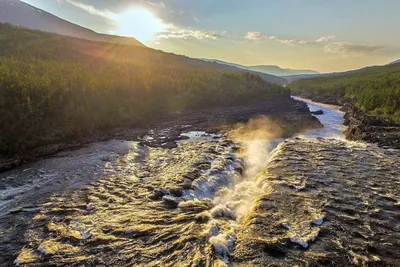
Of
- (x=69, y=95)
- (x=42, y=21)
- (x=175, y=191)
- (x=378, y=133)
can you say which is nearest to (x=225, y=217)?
(x=175, y=191)

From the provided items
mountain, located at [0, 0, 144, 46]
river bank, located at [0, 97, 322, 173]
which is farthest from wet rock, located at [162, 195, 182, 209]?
mountain, located at [0, 0, 144, 46]

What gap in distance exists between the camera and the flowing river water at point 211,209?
1033 centimetres

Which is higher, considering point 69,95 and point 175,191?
point 69,95

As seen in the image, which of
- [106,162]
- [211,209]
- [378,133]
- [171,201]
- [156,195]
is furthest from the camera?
[378,133]

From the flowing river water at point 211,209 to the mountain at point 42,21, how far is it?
158 meters

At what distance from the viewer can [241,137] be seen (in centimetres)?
3095

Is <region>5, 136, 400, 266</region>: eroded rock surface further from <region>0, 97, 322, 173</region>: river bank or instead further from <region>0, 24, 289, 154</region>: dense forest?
<region>0, 24, 289, 154</region>: dense forest

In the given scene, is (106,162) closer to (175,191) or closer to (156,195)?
(156,195)

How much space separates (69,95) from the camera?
3061 centimetres

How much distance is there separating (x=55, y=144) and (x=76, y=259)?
54.5 ft

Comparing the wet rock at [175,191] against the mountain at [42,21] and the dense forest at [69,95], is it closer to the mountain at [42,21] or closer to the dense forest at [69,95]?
the dense forest at [69,95]

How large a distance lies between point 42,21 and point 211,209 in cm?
19396

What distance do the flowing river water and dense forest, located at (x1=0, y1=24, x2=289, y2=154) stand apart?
460 cm

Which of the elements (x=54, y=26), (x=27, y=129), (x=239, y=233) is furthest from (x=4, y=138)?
(x=54, y=26)
